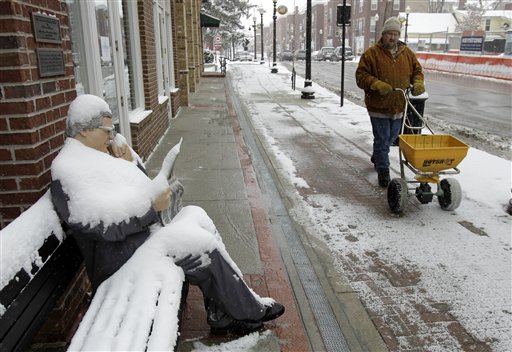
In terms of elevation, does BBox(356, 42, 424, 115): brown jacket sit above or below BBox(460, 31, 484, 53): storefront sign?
below

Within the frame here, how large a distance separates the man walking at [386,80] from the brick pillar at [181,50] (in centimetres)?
883

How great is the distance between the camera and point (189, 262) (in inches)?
98.5

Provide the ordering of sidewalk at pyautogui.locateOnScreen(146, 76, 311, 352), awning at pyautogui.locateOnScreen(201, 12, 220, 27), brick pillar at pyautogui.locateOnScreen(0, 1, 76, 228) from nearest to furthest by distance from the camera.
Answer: brick pillar at pyautogui.locateOnScreen(0, 1, 76, 228)
sidewalk at pyautogui.locateOnScreen(146, 76, 311, 352)
awning at pyautogui.locateOnScreen(201, 12, 220, 27)

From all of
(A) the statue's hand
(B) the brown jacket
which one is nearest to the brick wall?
(B) the brown jacket

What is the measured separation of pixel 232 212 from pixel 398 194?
6.17 feet

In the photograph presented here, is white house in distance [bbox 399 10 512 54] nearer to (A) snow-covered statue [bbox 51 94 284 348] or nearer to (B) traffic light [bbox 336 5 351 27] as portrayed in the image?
(B) traffic light [bbox 336 5 351 27]

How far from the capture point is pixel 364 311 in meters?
3.45

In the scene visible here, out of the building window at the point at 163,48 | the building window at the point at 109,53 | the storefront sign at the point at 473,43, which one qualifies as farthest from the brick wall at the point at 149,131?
the storefront sign at the point at 473,43

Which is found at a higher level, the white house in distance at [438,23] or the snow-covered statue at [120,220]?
the white house in distance at [438,23]

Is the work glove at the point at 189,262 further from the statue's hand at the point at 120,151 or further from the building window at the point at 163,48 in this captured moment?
the building window at the point at 163,48

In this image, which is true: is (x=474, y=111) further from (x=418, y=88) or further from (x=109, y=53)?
(x=109, y=53)

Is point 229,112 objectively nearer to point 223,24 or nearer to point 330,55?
point 330,55

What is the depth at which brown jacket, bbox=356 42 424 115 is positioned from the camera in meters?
6.00

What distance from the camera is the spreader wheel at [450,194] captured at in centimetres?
521
